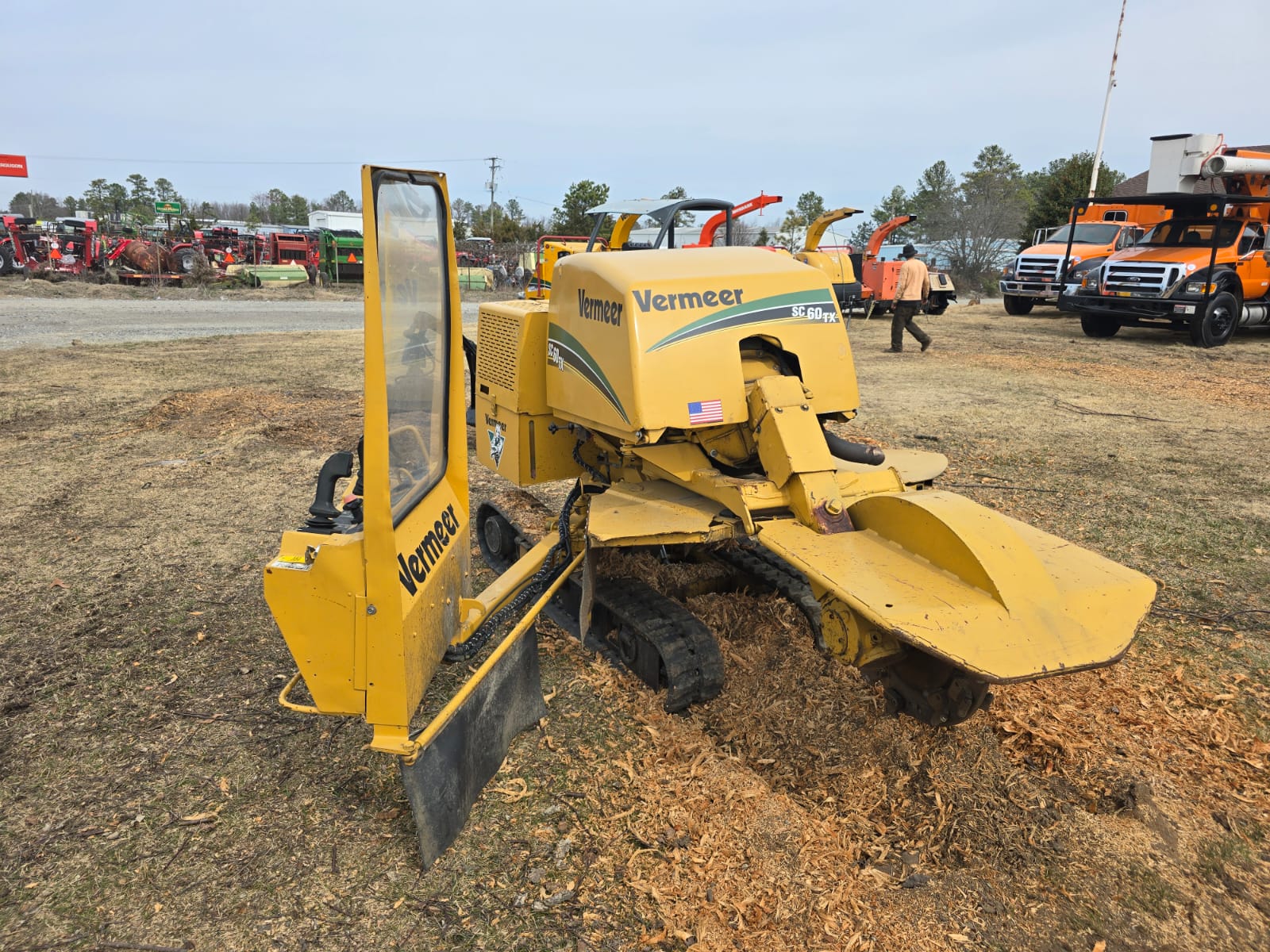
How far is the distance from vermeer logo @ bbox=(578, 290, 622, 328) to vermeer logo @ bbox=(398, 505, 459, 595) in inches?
41.5

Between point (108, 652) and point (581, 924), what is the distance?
9.18 feet

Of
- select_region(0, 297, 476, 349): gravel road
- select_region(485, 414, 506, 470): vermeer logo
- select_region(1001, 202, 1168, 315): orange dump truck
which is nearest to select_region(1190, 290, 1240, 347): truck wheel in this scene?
select_region(1001, 202, 1168, 315): orange dump truck

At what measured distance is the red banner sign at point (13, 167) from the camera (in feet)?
110

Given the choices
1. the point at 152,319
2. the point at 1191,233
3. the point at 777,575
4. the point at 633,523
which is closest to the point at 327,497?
Answer: the point at 633,523

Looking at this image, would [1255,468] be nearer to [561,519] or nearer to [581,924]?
[561,519]

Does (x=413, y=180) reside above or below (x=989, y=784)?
above

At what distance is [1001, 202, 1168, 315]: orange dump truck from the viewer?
723 inches

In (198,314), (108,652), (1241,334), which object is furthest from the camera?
(198,314)

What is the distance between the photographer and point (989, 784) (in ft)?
10.0

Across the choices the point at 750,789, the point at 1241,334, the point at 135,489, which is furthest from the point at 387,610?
the point at 1241,334

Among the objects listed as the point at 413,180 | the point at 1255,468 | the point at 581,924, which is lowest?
the point at 581,924

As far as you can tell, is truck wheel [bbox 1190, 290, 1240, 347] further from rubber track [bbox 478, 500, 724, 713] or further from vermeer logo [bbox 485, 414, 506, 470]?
rubber track [bbox 478, 500, 724, 713]

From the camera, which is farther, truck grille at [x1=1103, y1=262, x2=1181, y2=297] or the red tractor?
the red tractor

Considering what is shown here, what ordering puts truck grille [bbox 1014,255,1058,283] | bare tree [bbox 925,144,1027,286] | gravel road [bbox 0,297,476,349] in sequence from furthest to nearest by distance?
bare tree [bbox 925,144,1027,286] < truck grille [bbox 1014,255,1058,283] < gravel road [bbox 0,297,476,349]
